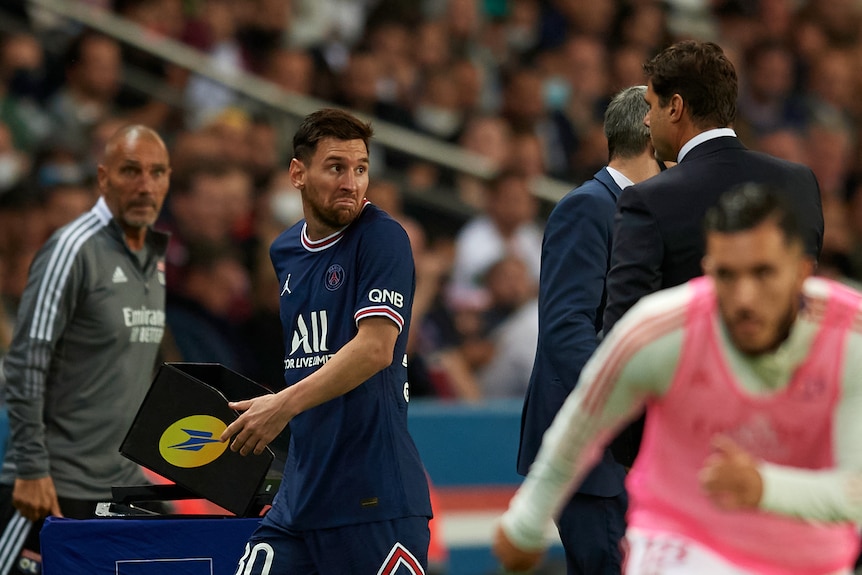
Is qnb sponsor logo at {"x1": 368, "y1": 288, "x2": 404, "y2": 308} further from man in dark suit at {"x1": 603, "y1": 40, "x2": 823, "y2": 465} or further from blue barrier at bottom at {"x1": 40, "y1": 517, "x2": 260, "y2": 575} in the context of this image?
blue barrier at bottom at {"x1": 40, "y1": 517, "x2": 260, "y2": 575}

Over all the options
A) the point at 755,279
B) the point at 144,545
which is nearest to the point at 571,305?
the point at 755,279

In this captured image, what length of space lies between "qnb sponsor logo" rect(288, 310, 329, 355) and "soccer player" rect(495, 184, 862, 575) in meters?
1.50

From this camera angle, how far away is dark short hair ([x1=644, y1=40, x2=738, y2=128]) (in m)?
4.53

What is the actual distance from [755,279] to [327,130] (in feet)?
7.18

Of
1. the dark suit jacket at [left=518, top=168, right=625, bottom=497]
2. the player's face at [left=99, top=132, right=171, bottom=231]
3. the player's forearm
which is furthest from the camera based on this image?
the player's face at [left=99, top=132, right=171, bottom=231]

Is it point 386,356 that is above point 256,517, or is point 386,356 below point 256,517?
above

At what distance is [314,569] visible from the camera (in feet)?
15.9

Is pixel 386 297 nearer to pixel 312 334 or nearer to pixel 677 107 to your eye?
Result: pixel 312 334

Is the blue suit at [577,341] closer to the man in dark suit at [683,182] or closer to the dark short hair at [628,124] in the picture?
the dark short hair at [628,124]

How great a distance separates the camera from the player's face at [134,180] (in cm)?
612

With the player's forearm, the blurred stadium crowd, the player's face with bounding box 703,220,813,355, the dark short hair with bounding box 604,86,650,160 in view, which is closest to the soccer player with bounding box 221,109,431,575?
the dark short hair with bounding box 604,86,650,160

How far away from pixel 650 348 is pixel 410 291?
167 centimetres

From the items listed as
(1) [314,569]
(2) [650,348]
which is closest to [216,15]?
(1) [314,569]

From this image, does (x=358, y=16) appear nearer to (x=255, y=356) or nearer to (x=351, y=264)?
(x=255, y=356)
